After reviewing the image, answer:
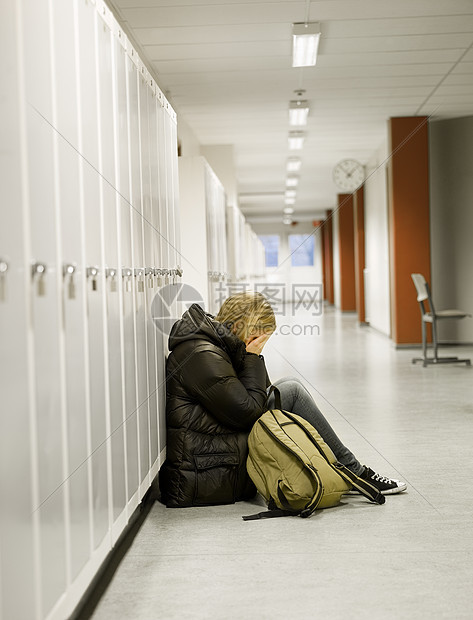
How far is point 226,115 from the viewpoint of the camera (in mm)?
9484

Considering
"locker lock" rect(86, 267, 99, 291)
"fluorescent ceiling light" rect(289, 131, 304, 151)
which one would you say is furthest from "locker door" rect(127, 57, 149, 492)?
"fluorescent ceiling light" rect(289, 131, 304, 151)

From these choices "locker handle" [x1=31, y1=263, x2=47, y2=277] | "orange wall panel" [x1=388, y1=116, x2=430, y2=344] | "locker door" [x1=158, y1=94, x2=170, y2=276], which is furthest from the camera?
"orange wall panel" [x1=388, y1=116, x2=430, y2=344]

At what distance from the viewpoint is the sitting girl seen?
3195 mm

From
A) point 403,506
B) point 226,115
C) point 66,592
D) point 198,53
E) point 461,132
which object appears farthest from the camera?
point 461,132

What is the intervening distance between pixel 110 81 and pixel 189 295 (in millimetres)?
2965

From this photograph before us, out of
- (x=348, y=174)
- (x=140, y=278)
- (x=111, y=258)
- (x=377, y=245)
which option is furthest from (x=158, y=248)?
(x=348, y=174)

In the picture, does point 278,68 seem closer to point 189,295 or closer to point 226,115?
point 226,115

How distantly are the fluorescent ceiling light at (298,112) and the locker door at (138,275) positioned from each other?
5946mm

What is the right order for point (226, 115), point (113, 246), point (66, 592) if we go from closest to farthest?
point (66, 592), point (113, 246), point (226, 115)

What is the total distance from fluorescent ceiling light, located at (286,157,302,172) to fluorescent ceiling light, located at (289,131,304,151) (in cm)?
110

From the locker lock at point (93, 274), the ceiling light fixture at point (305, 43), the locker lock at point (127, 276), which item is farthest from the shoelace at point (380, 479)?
the ceiling light fixture at point (305, 43)

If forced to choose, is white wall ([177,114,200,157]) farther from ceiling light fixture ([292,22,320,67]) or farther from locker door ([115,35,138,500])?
locker door ([115,35,138,500])

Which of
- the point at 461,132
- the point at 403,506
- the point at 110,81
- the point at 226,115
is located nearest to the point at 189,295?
the point at 403,506

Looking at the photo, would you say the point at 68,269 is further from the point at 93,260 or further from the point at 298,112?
the point at 298,112
